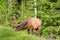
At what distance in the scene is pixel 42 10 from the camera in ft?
42.0

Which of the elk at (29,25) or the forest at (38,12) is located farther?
the forest at (38,12)

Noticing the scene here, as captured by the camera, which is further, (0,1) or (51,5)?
(0,1)

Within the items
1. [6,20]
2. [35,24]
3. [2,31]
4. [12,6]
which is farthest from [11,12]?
[2,31]

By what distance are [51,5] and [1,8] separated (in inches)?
110

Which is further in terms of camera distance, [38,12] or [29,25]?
[38,12]

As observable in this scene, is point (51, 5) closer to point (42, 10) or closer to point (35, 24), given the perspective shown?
point (42, 10)

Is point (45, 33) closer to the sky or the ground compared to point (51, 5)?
closer to the ground

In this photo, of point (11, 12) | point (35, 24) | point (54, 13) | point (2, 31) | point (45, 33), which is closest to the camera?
Result: point (2, 31)

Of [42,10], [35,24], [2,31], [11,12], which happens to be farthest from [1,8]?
[2,31]

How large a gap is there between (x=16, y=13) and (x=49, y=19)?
2.55m

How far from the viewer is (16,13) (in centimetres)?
1372

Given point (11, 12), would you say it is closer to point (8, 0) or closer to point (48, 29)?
point (8, 0)

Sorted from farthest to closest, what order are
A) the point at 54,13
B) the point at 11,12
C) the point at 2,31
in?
the point at 11,12 → the point at 54,13 → the point at 2,31

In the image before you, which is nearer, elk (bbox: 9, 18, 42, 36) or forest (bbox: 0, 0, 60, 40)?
elk (bbox: 9, 18, 42, 36)
